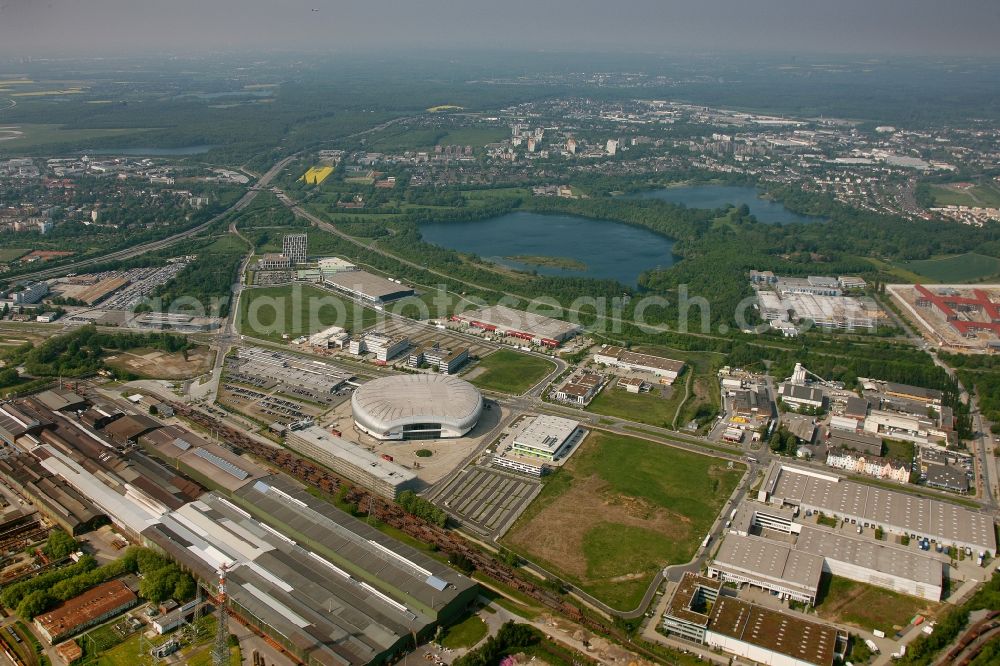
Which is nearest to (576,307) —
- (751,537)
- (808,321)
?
(808,321)

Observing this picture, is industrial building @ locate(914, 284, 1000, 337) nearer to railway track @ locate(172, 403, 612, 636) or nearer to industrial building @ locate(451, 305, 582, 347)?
industrial building @ locate(451, 305, 582, 347)

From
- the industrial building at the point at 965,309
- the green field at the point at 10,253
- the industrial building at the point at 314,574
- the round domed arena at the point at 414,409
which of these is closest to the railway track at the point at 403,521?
the industrial building at the point at 314,574

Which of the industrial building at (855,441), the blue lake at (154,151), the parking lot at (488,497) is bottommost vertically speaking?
the industrial building at (855,441)

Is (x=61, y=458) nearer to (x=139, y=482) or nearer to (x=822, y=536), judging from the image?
(x=139, y=482)

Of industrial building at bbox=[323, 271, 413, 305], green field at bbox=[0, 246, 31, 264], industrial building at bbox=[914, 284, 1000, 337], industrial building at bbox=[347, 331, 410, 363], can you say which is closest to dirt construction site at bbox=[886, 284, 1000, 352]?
industrial building at bbox=[914, 284, 1000, 337]

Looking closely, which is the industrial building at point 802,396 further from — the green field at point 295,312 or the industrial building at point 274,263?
the industrial building at point 274,263

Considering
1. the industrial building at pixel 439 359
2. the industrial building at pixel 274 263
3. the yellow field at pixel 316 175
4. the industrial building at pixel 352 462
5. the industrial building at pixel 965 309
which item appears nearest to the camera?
the industrial building at pixel 352 462
